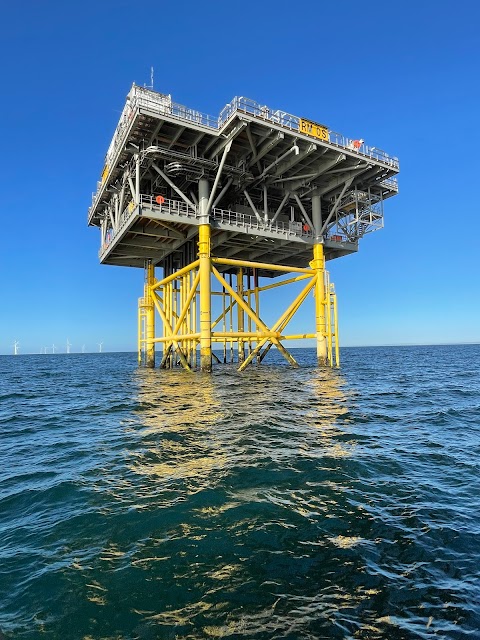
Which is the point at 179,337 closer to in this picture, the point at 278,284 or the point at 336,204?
the point at 278,284

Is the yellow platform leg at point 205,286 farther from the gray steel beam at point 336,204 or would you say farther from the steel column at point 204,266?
the gray steel beam at point 336,204

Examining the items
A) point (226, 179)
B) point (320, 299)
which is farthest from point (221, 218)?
point (320, 299)

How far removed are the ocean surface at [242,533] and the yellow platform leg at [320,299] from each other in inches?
822

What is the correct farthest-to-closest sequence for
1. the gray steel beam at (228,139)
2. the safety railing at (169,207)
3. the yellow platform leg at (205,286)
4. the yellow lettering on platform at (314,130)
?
1. the yellow platform leg at (205,286)
2. the yellow lettering on platform at (314,130)
3. the safety railing at (169,207)
4. the gray steel beam at (228,139)

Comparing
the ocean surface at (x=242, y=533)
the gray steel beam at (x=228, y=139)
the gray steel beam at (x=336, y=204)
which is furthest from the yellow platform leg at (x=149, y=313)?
the ocean surface at (x=242, y=533)

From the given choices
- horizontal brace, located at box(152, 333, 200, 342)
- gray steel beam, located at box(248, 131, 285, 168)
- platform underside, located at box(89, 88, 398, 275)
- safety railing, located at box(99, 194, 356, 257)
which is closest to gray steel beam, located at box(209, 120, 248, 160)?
platform underside, located at box(89, 88, 398, 275)

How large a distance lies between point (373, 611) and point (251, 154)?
87.1 ft

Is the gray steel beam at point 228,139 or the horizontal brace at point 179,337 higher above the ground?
the gray steel beam at point 228,139

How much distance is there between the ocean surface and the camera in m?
3.16

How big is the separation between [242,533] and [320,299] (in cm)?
2676

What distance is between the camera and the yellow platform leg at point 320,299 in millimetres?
30203

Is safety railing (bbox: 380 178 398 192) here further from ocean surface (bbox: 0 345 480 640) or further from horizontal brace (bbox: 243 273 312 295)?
ocean surface (bbox: 0 345 480 640)

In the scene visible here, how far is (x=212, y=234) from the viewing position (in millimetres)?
29500

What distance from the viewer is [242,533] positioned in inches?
179
